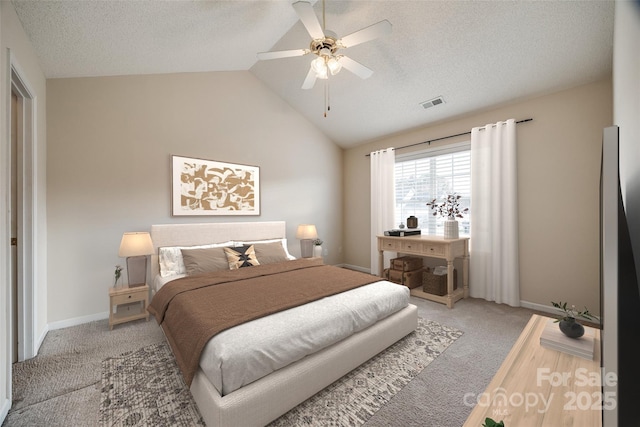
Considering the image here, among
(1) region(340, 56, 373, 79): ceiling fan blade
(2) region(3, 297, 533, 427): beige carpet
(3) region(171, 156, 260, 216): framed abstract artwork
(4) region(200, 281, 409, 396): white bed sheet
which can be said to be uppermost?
(1) region(340, 56, 373, 79): ceiling fan blade

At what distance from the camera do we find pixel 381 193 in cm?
457

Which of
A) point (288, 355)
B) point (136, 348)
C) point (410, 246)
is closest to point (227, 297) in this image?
point (288, 355)

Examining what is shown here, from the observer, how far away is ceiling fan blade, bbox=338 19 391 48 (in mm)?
1887

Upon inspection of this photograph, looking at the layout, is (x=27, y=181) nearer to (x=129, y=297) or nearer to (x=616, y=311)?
(x=129, y=297)

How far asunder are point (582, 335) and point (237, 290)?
7.48 ft

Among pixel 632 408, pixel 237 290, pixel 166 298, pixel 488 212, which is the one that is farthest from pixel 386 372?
pixel 488 212

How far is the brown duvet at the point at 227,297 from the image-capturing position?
5.32 ft

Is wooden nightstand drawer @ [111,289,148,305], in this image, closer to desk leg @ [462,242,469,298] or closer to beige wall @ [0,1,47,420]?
beige wall @ [0,1,47,420]

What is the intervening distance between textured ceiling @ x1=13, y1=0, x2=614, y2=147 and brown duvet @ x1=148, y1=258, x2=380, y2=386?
2.31 metres

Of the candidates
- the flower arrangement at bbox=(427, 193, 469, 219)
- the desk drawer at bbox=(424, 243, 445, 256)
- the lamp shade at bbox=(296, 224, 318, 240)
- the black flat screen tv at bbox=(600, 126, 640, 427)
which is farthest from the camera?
the lamp shade at bbox=(296, 224, 318, 240)

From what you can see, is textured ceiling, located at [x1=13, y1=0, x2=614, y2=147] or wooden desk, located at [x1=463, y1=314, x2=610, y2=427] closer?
wooden desk, located at [x1=463, y1=314, x2=610, y2=427]

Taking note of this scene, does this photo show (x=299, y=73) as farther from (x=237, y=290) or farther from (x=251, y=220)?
(x=237, y=290)

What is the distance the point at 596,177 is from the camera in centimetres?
272

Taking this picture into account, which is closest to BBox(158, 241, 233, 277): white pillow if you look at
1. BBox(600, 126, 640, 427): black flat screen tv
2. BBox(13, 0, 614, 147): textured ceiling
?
BBox(13, 0, 614, 147): textured ceiling
